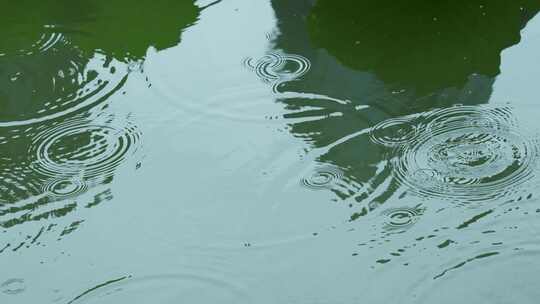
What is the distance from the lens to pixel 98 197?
2.41 meters

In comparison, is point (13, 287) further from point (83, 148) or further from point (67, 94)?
point (67, 94)

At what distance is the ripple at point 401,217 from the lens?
7.30 feet

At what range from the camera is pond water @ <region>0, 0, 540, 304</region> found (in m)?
2.13

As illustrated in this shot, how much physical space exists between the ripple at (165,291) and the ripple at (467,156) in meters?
0.60

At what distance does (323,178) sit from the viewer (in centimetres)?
240

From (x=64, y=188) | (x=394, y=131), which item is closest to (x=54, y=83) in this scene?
(x=64, y=188)

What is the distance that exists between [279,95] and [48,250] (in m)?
0.90

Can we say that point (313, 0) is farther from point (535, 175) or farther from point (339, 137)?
point (535, 175)

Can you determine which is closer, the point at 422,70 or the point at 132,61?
the point at 422,70

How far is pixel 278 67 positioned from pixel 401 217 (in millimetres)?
858

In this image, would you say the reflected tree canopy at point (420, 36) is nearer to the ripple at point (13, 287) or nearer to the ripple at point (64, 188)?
the ripple at point (64, 188)

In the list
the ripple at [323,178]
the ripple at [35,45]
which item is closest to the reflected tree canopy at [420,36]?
the ripple at [323,178]

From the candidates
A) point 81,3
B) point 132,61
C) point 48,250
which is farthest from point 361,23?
point 48,250

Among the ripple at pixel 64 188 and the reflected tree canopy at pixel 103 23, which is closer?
the ripple at pixel 64 188
